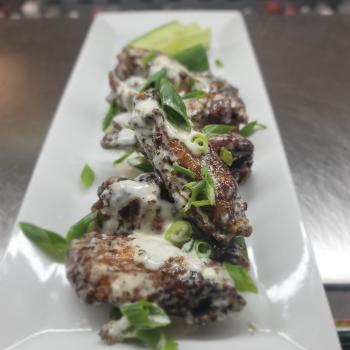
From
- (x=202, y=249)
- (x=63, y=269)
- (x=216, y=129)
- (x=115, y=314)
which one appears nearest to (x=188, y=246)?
(x=202, y=249)

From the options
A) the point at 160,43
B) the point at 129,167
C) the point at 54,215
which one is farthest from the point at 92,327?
the point at 160,43

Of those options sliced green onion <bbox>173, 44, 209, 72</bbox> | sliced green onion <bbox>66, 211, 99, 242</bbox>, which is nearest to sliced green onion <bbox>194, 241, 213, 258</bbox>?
sliced green onion <bbox>66, 211, 99, 242</bbox>

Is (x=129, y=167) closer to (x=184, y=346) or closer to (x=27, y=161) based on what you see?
(x=27, y=161)

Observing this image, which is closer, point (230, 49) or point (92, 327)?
point (92, 327)

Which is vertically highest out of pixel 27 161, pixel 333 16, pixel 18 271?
pixel 333 16

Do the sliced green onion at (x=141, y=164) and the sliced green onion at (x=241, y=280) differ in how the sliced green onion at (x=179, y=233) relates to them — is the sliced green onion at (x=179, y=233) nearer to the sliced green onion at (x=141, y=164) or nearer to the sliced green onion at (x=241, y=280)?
the sliced green onion at (x=241, y=280)

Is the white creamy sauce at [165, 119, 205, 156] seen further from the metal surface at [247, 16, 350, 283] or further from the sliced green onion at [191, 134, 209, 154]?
the metal surface at [247, 16, 350, 283]

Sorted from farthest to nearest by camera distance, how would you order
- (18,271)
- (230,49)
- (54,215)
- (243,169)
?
(230,49)
(243,169)
(54,215)
(18,271)
